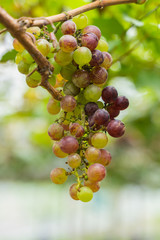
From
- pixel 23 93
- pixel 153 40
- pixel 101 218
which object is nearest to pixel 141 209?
pixel 101 218

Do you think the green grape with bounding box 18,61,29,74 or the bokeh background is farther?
the bokeh background

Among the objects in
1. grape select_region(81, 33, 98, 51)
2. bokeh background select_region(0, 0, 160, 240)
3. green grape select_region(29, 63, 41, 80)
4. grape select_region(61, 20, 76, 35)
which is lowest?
bokeh background select_region(0, 0, 160, 240)

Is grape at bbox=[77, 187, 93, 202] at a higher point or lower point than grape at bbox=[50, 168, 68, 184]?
lower

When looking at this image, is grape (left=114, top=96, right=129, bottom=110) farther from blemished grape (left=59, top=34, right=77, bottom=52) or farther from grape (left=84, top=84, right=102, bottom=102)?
blemished grape (left=59, top=34, right=77, bottom=52)

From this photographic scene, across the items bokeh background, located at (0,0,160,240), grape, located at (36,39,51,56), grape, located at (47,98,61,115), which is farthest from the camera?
bokeh background, located at (0,0,160,240)

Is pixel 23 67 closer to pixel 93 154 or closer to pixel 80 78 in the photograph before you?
pixel 80 78

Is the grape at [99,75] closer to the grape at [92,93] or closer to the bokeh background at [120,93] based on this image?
the grape at [92,93]

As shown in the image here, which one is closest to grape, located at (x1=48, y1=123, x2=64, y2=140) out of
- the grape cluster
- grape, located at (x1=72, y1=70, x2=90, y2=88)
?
the grape cluster
